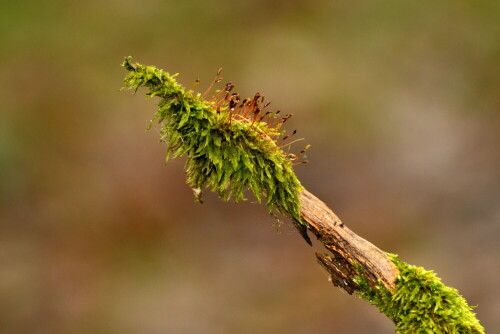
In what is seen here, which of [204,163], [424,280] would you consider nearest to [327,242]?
[424,280]

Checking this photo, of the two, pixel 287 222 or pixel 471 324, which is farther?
pixel 287 222

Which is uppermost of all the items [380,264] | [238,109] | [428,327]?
[238,109]

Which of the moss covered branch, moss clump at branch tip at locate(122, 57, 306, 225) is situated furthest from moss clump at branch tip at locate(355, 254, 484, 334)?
moss clump at branch tip at locate(122, 57, 306, 225)

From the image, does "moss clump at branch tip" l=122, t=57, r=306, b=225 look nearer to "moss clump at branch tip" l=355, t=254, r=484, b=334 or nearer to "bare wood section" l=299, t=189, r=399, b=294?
"bare wood section" l=299, t=189, r=399, b=294

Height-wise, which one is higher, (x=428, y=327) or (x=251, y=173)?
(x=251, y=173)

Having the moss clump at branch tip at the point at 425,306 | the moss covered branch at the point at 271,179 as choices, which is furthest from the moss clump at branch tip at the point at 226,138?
the moss clump at branch tip at the point at 425,306

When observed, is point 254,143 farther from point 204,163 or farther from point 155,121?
point 155,121

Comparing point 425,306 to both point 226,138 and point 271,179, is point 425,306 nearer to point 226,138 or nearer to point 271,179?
point 271,179
